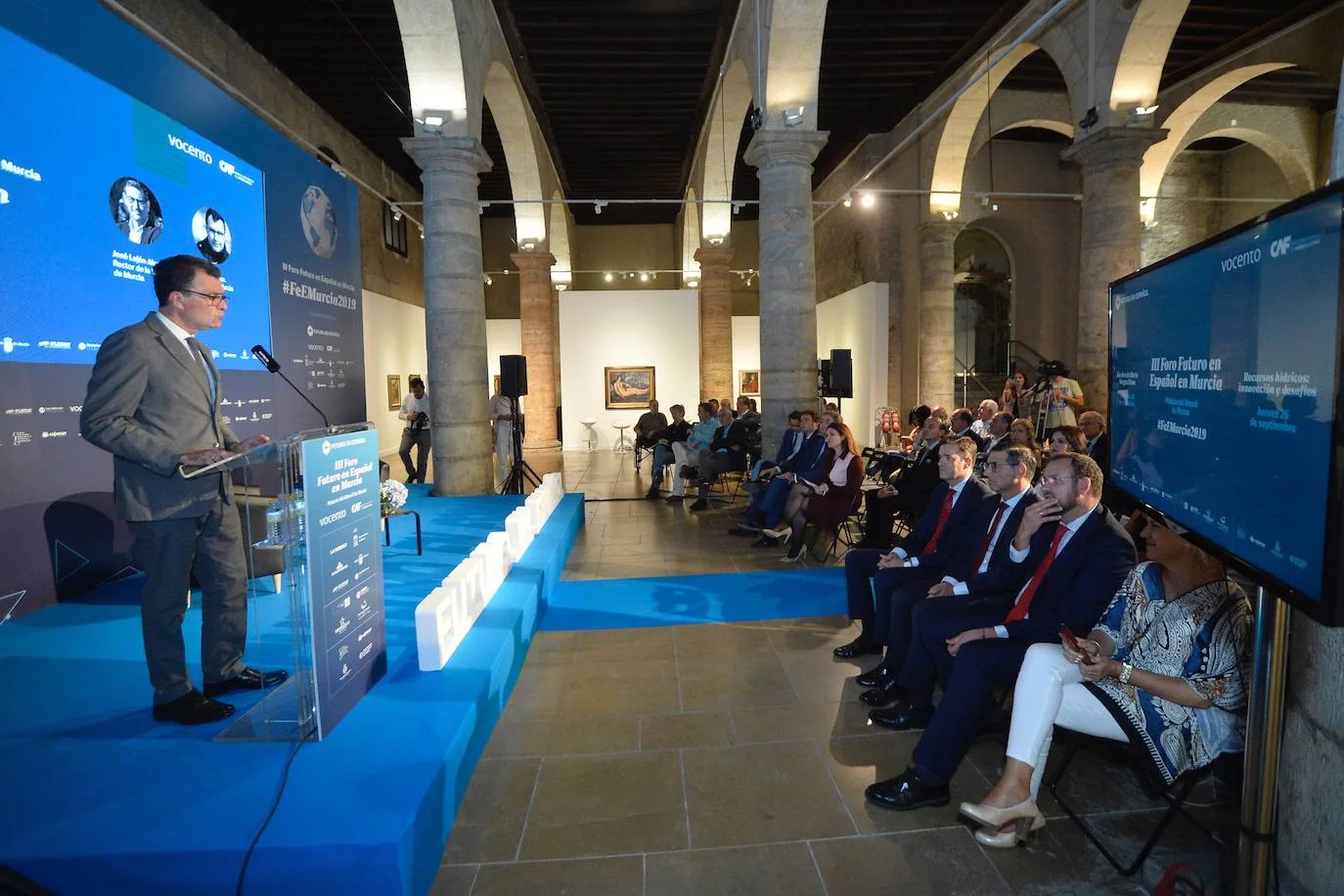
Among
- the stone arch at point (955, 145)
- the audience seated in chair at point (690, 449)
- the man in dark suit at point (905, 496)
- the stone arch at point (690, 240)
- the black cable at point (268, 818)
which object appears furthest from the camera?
the stone arch at point (690, 240)

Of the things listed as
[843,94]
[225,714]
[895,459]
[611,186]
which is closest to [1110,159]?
[895,459]

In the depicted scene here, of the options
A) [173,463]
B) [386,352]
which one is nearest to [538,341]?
[386,352]

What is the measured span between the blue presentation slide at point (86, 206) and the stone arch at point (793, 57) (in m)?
5.44

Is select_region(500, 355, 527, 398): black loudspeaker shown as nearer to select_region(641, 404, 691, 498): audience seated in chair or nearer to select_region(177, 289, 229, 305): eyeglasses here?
select_region(641, 404, 691, 498): audience seated in chair

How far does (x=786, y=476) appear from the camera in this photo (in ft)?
21.6

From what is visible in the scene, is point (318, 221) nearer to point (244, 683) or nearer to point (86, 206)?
point (86, 206)

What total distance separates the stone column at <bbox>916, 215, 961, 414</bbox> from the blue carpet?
29.0 feet

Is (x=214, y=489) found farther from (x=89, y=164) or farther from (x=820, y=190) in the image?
(x=820, y=190)

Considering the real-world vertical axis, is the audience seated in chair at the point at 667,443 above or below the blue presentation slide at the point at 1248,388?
below

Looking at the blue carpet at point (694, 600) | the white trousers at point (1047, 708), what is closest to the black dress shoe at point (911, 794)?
the white trousers at point (1047, 708)

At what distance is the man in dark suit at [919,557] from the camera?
3805 millimetres

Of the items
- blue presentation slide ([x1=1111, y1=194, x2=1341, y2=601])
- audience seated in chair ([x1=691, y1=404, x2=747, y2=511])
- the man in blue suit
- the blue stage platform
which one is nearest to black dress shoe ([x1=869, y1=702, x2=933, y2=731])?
blue presentation slide ([x1=1111, y1=194, x2=1341, y2=601])

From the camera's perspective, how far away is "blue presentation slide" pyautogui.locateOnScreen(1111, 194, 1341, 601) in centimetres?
138

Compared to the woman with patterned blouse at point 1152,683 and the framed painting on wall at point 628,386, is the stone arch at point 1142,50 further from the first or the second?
the framed painting on wall at point 628,386
